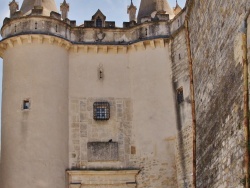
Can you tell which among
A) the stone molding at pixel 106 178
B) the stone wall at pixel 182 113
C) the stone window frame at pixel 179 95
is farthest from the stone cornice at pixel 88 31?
the stone molding at pixel 106 178

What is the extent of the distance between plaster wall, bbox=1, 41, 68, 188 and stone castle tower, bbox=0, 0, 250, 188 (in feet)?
0.15

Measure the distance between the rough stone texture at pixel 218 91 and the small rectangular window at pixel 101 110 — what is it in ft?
16.4

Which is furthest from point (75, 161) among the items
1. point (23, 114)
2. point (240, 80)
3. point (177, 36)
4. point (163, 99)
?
point (240, 80)

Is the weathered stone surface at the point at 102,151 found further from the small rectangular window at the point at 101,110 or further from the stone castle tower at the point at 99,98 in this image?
the small rectangular window at the point at 101,110

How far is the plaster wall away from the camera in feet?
76.3

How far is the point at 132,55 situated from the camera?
85.9ft

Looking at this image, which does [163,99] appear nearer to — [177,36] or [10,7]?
[177,36]

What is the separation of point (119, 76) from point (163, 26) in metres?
3.20

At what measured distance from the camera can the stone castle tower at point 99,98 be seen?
918 inches

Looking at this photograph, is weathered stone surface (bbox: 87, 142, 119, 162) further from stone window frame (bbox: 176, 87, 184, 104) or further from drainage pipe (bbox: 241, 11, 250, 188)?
drainage pipe (bbox: 241, 11, 250, 188)

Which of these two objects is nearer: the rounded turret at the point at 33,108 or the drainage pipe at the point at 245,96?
the drainage pipe at the point at 245,96

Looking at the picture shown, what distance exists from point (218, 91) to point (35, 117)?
9.43 meters

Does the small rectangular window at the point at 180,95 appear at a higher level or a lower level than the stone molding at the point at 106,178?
higher

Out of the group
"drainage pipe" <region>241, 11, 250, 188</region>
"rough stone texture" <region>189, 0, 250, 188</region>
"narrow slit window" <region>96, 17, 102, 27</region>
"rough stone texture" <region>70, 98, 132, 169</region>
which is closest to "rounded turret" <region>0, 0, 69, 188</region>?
"rough stone texture" <region>70, 98, 132, 169</region>
